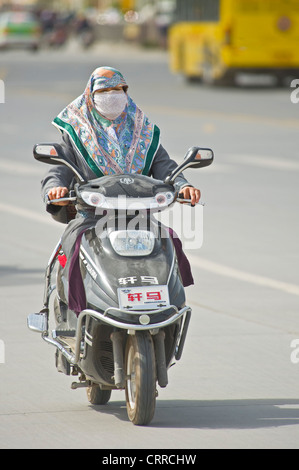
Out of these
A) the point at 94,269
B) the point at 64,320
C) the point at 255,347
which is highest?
the point at 94,269

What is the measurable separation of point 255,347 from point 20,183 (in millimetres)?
8904

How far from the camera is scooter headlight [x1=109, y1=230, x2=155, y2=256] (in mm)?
5566

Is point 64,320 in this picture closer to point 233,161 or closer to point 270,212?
point 270,212

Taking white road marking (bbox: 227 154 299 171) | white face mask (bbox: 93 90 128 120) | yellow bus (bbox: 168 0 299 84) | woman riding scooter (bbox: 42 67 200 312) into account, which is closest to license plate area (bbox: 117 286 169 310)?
woman riding scooter (bbox: 42 67 200 312)

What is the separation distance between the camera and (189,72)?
116 feet

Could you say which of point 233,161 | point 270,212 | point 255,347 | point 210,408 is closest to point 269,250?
point 270,212

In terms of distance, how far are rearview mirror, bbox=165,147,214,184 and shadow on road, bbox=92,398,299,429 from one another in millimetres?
1114

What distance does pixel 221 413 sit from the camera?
19.7ft

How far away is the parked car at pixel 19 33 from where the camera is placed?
64.2 meters

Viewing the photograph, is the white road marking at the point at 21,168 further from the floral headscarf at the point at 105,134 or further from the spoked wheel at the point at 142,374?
the spoked wheel at the point at 142,374

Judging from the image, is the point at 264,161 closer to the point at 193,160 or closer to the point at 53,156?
the point at 193,160

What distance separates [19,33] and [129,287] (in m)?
60.0

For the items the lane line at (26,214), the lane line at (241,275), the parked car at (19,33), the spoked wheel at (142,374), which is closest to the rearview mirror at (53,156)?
the spoked wheel at (142,374)

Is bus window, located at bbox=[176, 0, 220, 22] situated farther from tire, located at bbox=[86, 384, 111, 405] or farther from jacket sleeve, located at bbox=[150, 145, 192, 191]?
tire, located at bbox=[86, 384, 111, 405]
